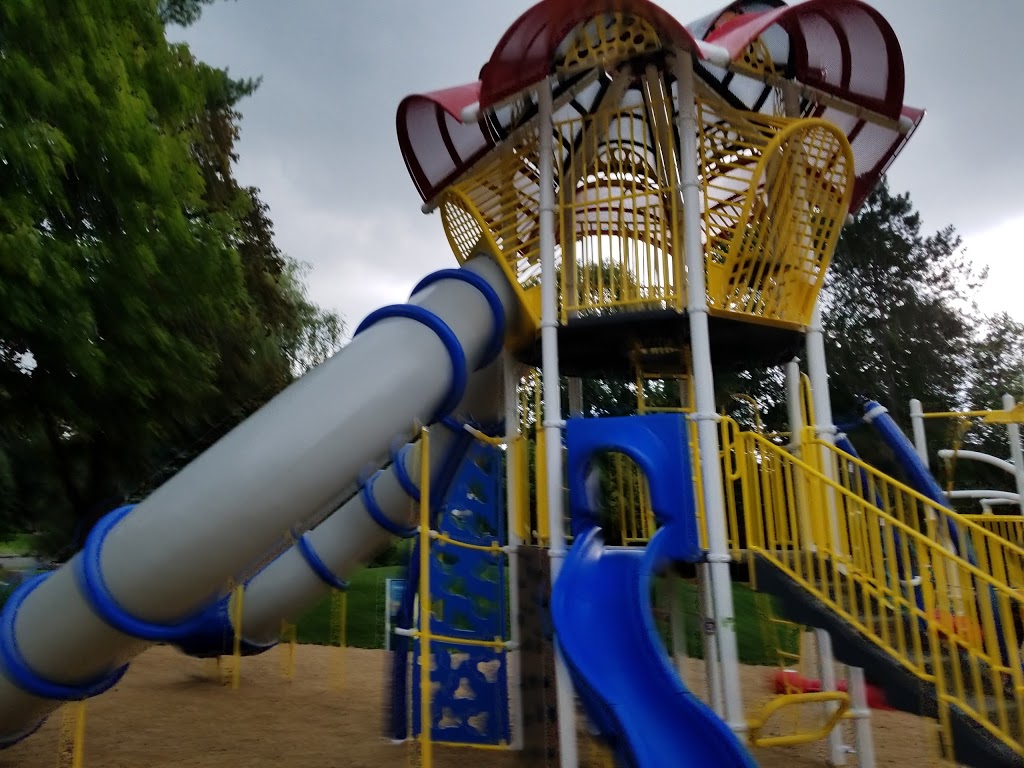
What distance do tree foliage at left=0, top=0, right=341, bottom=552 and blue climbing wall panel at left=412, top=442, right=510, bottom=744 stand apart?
12.9 ft

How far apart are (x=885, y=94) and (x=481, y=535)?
5.35 metres

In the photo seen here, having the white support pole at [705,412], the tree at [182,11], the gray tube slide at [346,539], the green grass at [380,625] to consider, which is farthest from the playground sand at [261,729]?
the tree at [182,11]

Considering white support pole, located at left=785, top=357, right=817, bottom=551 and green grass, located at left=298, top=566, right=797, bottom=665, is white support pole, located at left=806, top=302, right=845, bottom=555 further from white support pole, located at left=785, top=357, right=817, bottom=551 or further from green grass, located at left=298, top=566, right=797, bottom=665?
green grass, located at left=298, top=566, right=797, bottom=665

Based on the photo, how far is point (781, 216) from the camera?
6496 mm

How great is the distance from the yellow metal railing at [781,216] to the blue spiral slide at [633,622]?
4.61ft

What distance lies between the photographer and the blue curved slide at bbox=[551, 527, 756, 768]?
4.61 m

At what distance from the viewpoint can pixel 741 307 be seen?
20.6 feet

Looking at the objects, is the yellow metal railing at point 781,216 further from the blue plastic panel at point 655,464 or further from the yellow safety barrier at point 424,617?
the yellow safety barrier at point 424,617

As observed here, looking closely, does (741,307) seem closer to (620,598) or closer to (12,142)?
(620,598)

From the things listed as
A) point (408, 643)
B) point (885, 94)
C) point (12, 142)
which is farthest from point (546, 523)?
point (12, 142)

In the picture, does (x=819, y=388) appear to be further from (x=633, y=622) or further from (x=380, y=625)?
(x=380, y=625)

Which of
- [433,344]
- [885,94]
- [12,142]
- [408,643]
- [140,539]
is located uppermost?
[12,142]

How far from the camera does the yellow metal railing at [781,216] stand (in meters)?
6.27

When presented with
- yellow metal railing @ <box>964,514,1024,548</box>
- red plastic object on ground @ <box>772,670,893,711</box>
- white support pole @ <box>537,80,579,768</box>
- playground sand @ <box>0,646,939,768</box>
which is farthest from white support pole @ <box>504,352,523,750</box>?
yellow metal railing @ <box>964,514,1024,548</box>
